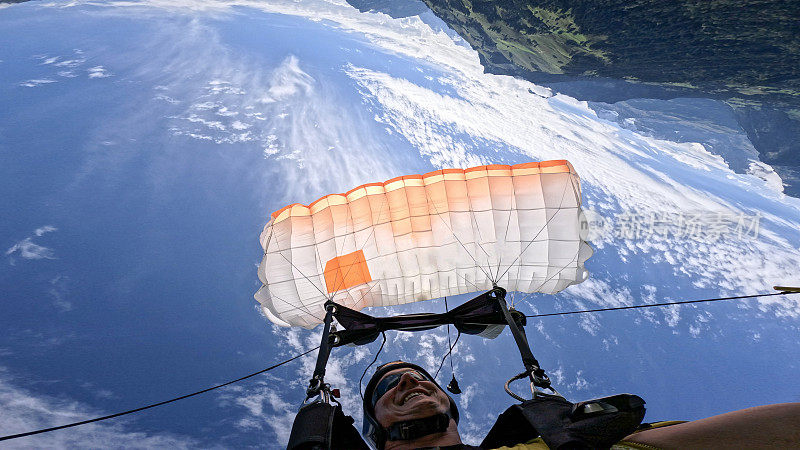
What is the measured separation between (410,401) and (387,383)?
523mm

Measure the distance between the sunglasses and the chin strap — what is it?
0.52 m

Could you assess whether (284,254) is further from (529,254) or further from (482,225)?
(529,254)

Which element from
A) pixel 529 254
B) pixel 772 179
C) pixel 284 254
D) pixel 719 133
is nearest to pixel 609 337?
pixel 772 179

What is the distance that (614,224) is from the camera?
94938mm

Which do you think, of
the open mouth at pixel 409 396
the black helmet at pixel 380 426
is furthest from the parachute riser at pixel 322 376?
the open mouth at pixel 409 396

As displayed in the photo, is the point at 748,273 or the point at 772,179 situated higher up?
the point at 772,179

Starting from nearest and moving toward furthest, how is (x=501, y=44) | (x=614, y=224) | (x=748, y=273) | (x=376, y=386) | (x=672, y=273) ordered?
(x=376, y=386)
(x=501, y=44)
(x=672, y=273)
(x=748, y=273)
(x=614, y=224)

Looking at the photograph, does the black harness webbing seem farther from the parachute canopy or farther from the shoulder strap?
the parachute canopy

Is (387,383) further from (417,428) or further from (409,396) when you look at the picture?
(417,428)

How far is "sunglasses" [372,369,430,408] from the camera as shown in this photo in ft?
12.3

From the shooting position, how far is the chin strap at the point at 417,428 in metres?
3.16

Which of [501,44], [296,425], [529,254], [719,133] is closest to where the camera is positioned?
[296,425]

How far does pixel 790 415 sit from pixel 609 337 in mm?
62214

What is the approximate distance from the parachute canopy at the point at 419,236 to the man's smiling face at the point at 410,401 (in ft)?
15.7
